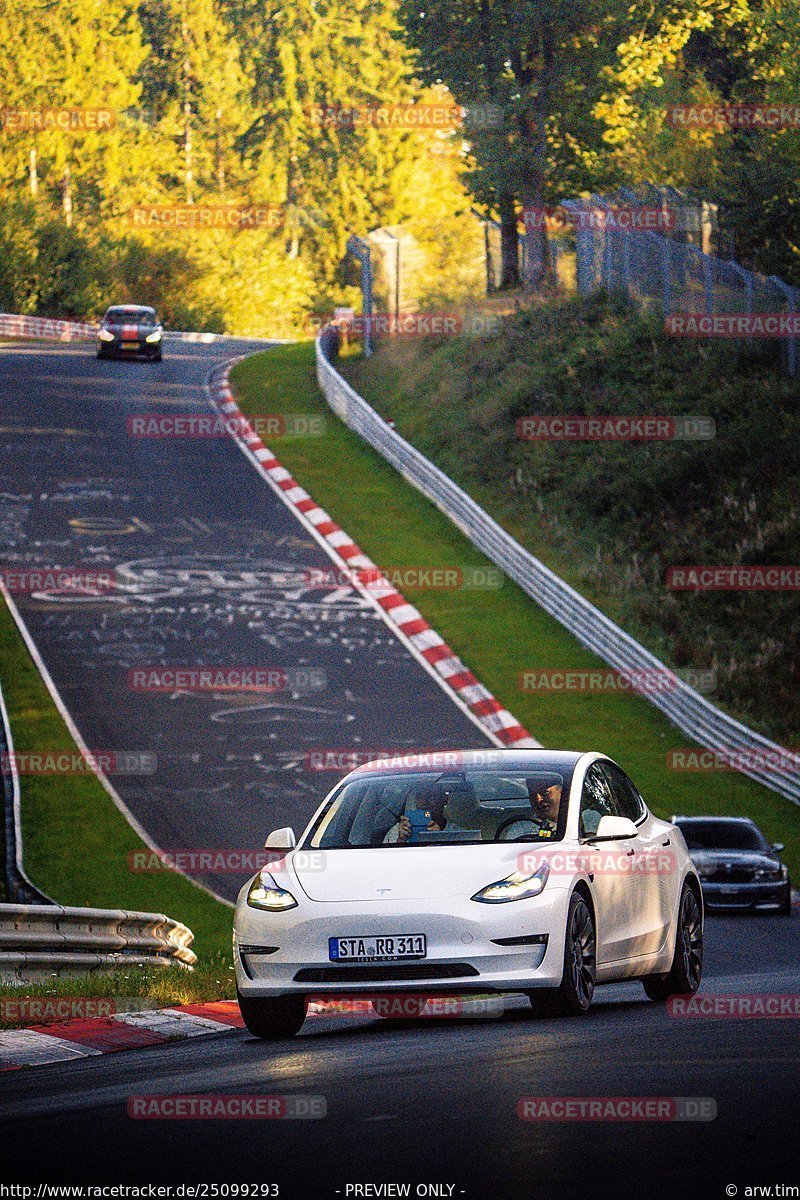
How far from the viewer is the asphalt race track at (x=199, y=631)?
22.9 m

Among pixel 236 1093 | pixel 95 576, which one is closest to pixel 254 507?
pixel 95 576

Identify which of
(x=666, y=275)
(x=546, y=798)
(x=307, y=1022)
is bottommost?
(x=307, y=1022)

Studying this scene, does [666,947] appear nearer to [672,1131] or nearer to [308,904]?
[308,904]

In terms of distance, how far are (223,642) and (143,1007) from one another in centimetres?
1761

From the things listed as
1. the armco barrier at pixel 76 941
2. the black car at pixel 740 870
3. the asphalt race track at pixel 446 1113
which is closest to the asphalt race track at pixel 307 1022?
the asphalt race track at pixel 446 1113

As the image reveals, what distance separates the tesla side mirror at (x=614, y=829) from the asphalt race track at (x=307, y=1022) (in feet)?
3.11

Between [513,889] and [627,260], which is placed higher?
[627,260]

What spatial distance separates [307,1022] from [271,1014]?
58.1 inches

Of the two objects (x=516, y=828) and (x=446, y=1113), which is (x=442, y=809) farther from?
(x=446, y=1113)

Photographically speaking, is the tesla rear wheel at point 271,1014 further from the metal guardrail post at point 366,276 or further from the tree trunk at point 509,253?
the tree trunk at point 509,253

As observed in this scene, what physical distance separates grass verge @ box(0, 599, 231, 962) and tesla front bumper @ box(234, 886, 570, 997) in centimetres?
626

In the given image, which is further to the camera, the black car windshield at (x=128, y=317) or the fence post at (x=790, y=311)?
the black car windshield at (x=128, y=317)

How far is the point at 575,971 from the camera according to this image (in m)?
10.1

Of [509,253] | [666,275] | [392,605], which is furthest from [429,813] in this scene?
[509,253]
